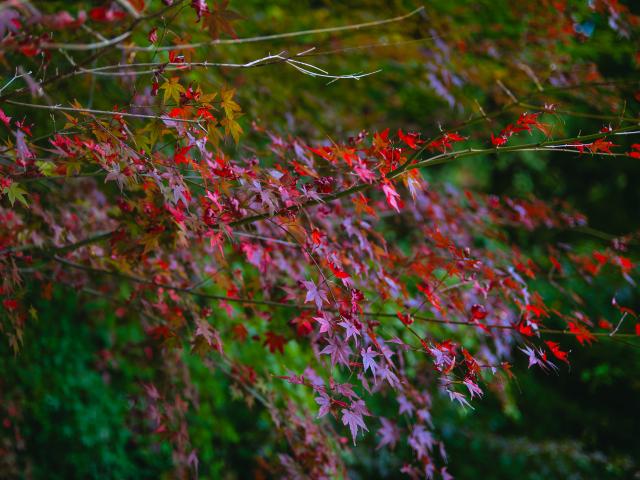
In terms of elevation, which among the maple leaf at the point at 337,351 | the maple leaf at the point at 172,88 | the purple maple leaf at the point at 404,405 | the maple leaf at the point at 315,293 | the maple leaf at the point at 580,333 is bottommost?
the purple maple leaf at the point at 404,405

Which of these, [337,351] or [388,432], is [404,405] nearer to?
[388,432]

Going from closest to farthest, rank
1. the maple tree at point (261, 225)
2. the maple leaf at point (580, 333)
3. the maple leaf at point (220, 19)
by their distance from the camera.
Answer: the maple leaf at point (220, 19)
the maple tree at point (261, 225)
the maple leaf at point (580, 333)

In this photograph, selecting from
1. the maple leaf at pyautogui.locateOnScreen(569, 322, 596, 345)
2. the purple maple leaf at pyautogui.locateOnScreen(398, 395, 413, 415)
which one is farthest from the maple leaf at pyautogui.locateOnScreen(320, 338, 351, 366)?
the maple leaf at pyautogui.locateOnScreen(569, 322, 596, 345)

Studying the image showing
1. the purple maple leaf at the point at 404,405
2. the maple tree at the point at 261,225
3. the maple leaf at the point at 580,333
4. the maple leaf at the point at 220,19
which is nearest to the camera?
the maple leaf at the point at 220,19

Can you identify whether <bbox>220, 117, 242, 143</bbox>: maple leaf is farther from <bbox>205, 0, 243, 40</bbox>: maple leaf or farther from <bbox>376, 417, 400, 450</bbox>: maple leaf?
<bbox>376, 417, 400, 450</bbox>: maple leaf

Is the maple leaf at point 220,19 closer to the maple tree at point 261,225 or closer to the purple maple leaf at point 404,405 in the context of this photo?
the maple tree at point 261,225

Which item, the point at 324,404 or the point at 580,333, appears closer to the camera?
the point at 324,404

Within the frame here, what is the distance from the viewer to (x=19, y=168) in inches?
72.5

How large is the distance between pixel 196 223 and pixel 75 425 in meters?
3.61

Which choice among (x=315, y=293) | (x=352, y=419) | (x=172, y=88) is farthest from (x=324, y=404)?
(x=172, y=88)

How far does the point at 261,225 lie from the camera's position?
7.71 feet

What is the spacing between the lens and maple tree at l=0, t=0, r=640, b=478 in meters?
1.66

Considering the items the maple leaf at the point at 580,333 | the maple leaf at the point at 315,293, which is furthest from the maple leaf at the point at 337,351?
the maple leaf at the point at 580,333

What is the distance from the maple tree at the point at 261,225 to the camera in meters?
1.66
